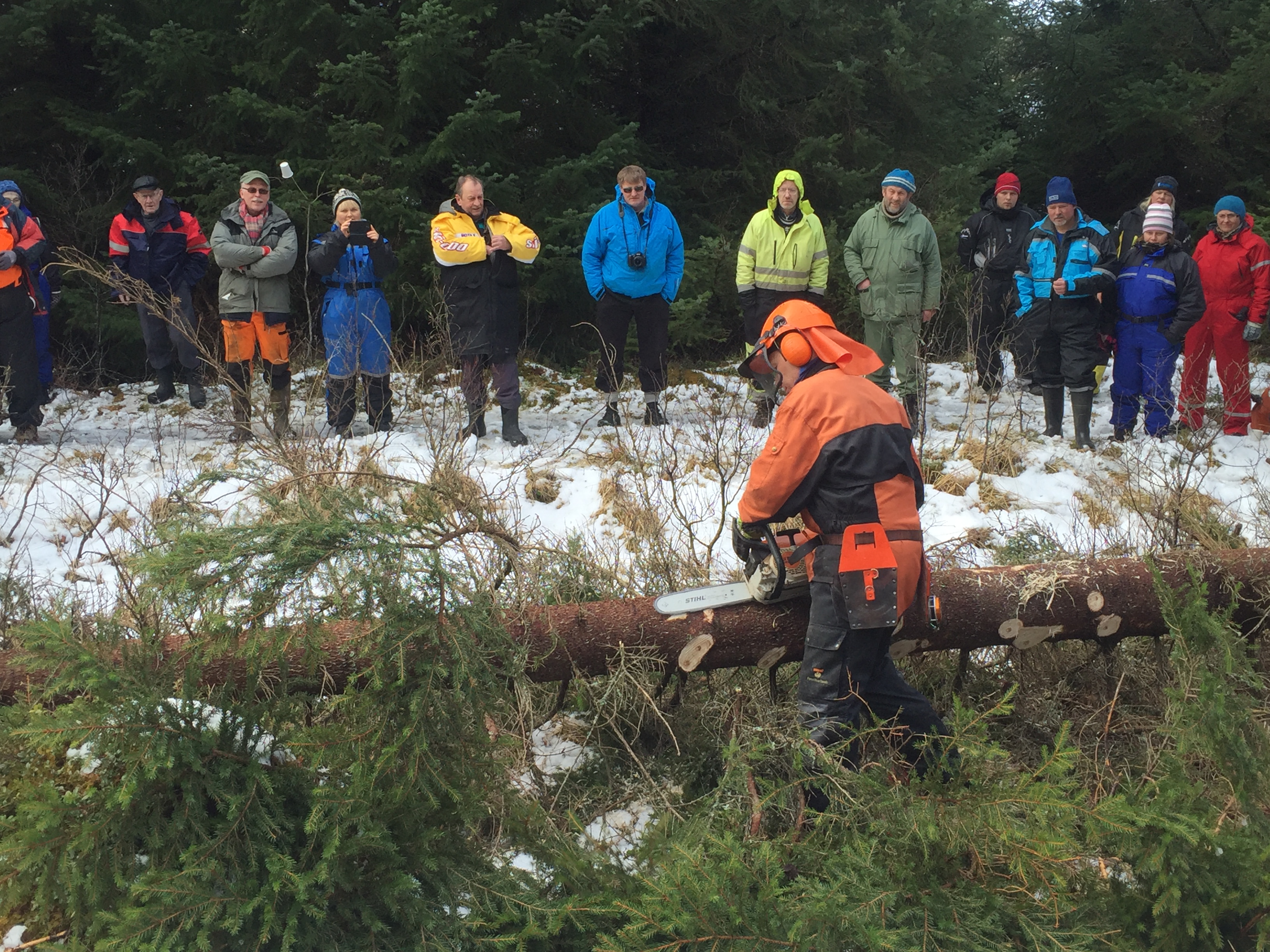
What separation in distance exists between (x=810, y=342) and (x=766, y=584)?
0.89 metres

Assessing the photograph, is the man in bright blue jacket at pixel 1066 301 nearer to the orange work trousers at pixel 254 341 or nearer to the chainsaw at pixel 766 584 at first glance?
the chainsaw at pixel 766 584

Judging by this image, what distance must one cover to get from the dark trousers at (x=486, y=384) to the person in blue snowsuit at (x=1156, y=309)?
4368 mm

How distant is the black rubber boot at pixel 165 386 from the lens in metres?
8.38

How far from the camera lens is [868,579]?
3.48 metres

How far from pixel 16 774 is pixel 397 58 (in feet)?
22.8

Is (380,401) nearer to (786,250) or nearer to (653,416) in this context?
(653,416)

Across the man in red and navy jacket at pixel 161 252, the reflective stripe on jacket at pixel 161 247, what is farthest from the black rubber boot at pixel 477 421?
the reflective stripe on jacket at pixel 161 247

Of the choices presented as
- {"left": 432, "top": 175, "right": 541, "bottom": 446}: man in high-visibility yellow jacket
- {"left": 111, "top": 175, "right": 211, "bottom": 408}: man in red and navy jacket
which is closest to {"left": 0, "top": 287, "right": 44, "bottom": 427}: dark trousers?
{"left": 111, "top": 175, "right": 211, "bottom": 408}: man in red and navy jacket

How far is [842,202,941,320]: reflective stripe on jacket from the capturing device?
7.74m

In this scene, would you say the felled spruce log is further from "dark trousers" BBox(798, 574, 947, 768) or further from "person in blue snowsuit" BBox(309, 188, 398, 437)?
"person in blue snowsuit" BBox(309, 188, 398, 437)

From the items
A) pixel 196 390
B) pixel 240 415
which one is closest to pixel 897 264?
pixel 240 415

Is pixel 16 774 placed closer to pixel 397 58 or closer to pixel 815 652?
pixel 815 652

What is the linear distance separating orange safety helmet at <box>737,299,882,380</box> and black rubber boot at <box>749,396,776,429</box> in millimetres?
3619

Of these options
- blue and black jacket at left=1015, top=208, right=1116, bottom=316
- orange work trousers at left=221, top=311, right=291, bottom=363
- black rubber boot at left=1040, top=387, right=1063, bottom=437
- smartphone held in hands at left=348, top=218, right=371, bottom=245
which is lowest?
black rubber boot at left=1040, top=387, right=1063, bottom=437
